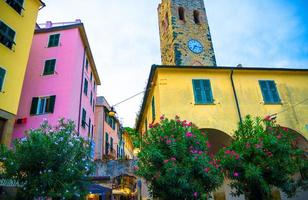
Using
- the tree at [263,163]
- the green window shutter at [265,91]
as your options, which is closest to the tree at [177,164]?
the tree at [263,163]

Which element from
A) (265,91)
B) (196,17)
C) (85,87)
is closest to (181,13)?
(196,17)

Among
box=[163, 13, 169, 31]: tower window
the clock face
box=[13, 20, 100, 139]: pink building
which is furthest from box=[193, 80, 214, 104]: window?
box=[163, 13, 169, 31]: tower window

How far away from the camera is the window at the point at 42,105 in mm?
14656

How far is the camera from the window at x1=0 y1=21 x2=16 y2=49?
1167 centimetres

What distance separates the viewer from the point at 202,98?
484 inches

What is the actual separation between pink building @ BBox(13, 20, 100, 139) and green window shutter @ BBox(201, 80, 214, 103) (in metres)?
8.52

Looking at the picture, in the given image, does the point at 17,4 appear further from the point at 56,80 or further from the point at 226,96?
the point at 226,96

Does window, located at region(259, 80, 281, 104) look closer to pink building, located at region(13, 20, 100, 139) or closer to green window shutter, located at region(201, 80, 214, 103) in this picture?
green window shutter, located at region(201, 80, 214, 103)

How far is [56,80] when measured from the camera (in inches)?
611

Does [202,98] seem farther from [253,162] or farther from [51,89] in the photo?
[51,89]

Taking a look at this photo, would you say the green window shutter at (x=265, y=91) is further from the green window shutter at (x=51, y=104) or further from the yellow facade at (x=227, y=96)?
the green window shutter at (x=51, y=104)

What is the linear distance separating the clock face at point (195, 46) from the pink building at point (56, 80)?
8979 mm

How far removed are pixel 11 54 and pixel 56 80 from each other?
368 centimetres

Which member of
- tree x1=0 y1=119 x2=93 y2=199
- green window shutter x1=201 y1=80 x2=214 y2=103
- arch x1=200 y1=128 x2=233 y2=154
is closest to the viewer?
tree x1=0 y1=119 x2=93 y2=199
